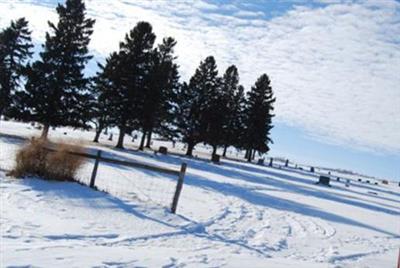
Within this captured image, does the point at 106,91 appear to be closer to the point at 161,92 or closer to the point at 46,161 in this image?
the point at 161,92

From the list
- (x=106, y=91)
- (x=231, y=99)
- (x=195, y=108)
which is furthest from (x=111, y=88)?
(x=231, y=99)

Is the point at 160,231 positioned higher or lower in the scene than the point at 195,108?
lower

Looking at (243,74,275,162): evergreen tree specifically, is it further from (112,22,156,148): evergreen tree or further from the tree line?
(112,22,156,148): evergreen tree

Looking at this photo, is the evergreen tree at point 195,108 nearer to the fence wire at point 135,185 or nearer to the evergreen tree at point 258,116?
the evergreen tree at point 258,116

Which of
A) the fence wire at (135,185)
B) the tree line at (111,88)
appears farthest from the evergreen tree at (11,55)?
the fence wire at (135,185)

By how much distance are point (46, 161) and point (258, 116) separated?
173 ft

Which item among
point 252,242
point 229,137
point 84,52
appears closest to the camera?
point 252,242

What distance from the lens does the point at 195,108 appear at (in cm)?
5369

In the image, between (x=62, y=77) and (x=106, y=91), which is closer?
(x=62, y=77)

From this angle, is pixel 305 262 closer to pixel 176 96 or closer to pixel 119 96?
pixel 119 96

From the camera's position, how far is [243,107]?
6650 cm

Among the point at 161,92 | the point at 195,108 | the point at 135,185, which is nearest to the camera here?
the point at 135,185

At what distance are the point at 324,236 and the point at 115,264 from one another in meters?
8.62

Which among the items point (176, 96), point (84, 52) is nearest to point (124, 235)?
point (84, 52)
